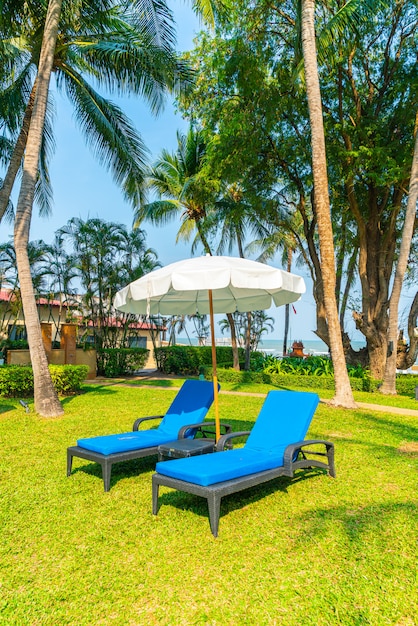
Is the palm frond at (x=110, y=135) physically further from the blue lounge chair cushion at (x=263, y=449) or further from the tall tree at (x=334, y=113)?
the blue lounge chair cushion at (x=263, y=449)

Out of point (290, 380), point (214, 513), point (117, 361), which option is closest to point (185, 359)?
point (117, 361)

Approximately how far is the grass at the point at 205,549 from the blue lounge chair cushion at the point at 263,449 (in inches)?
16.2

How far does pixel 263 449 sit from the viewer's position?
476 centimetres

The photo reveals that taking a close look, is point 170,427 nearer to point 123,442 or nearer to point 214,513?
point 123,442

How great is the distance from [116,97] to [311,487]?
10.7 metres

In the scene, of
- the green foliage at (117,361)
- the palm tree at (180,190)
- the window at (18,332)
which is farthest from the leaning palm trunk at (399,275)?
the window at (18,332)

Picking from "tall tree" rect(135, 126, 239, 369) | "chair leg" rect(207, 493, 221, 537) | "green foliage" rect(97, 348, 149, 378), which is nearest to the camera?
"chair leg" rect(207, 493, 221, 537)

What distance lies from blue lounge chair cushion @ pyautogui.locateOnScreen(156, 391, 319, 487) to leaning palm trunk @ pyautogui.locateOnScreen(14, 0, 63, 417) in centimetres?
507

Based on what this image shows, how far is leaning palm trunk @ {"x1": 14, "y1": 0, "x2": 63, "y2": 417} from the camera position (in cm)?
830

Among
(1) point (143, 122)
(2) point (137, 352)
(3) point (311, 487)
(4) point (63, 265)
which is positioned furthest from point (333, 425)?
(4) point (63, 265)

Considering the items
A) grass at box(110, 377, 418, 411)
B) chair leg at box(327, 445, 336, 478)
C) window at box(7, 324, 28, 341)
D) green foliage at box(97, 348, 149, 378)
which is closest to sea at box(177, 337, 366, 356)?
green foliage at box(97, 348, 149, 378)

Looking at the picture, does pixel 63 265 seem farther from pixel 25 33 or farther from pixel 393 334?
pixel 393 334

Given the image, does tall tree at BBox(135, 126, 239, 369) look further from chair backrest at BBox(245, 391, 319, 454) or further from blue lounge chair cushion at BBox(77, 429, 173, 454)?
blue lounge chair cushion at BBox(77, 429, 173, 454)

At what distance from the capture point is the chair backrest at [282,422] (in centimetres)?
479
